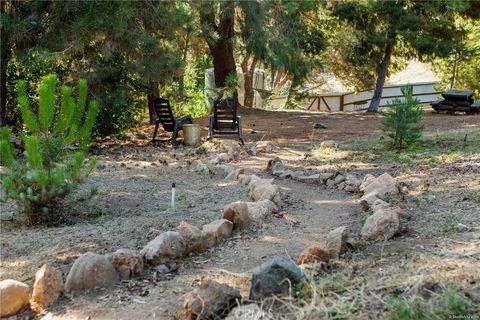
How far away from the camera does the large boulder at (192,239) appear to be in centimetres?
375

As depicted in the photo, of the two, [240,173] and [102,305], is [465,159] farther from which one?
[102,305]

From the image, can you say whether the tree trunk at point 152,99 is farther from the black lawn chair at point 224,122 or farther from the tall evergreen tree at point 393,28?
the tall evergreen tree at point 393,28

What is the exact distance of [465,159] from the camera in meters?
7.02

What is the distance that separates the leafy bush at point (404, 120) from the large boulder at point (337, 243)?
5.02 m

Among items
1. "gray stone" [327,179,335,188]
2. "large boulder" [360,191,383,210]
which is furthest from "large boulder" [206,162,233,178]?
"large boulder" [360,191,383,210]

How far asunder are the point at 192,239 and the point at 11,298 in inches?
47.0

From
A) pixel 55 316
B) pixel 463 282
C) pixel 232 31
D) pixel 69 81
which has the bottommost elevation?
pixel 55 316

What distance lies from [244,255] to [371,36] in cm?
1371

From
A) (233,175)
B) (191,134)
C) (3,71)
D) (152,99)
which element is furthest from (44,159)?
(152,99)

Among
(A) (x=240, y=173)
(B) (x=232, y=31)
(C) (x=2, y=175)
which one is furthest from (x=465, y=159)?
(B) (x=232, y=31)

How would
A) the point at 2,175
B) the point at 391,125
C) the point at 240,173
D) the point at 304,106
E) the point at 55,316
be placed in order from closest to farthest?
1. the point at 55,316
2. the point at 2,175
3. the point at 240,173
4. the point at 391,125
5. the point at 304,106

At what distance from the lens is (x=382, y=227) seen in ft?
12.4

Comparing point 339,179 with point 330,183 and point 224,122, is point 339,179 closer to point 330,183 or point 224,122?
point 330,183

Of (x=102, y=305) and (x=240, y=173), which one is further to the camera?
(x=240, y=173)
